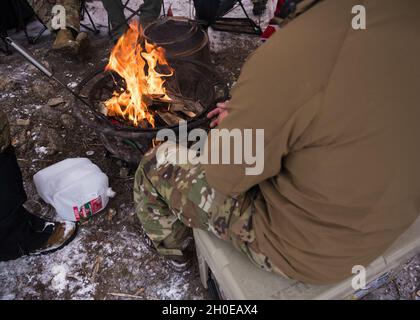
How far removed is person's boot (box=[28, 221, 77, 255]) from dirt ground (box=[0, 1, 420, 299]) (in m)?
0.06

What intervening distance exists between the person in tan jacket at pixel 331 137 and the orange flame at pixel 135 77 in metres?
1.58

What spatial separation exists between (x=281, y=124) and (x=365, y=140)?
31 cm

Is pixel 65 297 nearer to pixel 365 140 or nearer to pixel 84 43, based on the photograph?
pixel 365 140

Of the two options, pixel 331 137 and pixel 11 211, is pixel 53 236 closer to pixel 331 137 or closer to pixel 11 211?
pixel 11 211

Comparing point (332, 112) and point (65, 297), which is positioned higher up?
point (332, 112)

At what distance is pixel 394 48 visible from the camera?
1184 mm

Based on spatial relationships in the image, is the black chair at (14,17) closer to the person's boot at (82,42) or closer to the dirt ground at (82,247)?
the person's boot at (82,42)

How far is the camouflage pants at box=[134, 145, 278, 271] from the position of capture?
1834mm

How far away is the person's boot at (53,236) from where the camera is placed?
2.80 metres

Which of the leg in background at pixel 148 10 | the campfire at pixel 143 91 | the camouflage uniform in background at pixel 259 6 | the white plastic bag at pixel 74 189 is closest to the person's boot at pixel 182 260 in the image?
the white plastic bag at pixel 74 189

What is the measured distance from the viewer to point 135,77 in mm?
3121

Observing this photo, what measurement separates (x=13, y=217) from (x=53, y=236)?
0.41m
